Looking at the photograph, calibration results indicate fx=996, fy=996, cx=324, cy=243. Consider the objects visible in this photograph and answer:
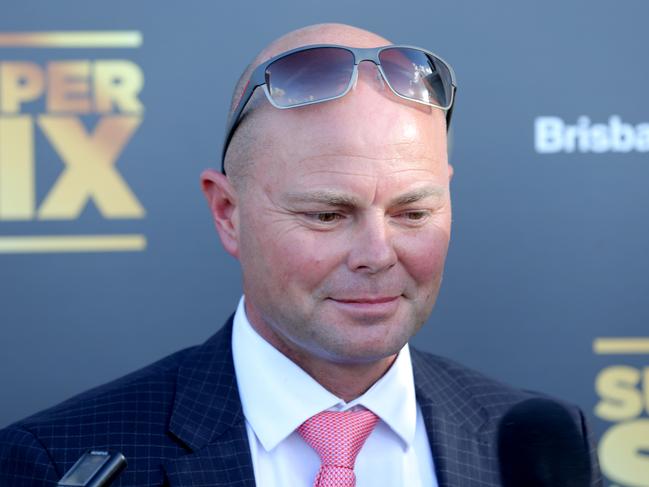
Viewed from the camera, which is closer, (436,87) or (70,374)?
(436,87)

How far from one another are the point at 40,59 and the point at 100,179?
0.30 metres

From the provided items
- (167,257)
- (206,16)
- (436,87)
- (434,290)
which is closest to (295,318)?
(434,290)

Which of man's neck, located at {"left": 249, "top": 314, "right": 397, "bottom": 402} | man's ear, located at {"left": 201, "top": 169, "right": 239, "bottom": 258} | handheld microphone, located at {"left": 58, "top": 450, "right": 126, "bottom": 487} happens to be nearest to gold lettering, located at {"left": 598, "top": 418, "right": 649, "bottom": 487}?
man's neck, located at {"left": 249, "top": 314, "right": 397, "bottom": 402}

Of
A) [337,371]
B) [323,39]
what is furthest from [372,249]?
[323,39]

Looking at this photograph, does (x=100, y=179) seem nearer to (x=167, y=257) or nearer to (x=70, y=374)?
(x=167, y=257)

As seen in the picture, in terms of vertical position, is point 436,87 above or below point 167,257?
above

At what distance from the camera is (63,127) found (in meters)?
2.25

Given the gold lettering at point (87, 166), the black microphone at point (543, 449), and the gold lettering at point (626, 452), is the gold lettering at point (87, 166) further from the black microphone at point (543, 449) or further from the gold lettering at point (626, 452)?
the gold lettering at point (626, 452)

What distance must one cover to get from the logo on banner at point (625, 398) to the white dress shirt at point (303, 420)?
775mm

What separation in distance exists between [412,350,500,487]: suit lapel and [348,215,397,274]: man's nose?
35 cm

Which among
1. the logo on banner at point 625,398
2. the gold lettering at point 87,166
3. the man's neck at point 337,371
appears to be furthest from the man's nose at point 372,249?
the logo on banner at point 625,398

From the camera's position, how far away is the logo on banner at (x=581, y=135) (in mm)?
2316

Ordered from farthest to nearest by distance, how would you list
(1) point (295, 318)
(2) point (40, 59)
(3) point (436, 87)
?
(2) point (40, 59) < (3) point (436, 87) < (1) point (295, 318)

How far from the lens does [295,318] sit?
1570 mm
